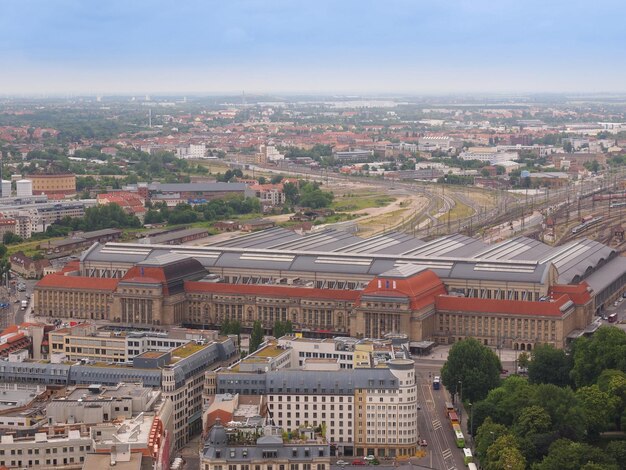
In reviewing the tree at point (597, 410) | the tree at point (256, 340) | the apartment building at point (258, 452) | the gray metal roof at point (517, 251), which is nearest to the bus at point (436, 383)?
the tree at point (256, 340)

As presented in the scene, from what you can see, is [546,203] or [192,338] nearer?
[192,338]

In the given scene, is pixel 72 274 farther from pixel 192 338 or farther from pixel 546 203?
pixel 546 203

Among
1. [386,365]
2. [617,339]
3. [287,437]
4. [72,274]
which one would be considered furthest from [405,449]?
[72,274]

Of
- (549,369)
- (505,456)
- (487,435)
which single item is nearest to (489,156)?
(549,369)

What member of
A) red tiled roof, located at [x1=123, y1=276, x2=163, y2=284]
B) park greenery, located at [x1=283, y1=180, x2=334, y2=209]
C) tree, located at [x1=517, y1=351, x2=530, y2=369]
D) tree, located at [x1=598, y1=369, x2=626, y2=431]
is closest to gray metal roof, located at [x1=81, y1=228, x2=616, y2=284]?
red tiled roof, located at [x1=123, y1=276, x2=163, y2=284]

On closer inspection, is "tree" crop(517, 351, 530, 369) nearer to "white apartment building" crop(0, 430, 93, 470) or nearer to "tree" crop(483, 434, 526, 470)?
"tree" crop(483, 434, 526, 470)
